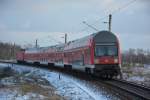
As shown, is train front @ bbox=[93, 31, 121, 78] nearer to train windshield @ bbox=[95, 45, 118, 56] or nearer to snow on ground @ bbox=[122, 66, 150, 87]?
train windshield @ bbox=[95, 45, 118, 56]

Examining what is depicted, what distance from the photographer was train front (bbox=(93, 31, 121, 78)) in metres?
29.8

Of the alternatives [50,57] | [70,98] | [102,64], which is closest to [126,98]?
[70,98]

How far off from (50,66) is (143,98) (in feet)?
136

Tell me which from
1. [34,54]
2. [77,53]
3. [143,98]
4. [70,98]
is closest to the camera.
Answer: [143,98]

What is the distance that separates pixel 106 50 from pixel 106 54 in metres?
0.37

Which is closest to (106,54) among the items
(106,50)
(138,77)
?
(106,50)

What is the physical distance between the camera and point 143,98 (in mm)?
17625

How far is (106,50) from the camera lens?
30438mm

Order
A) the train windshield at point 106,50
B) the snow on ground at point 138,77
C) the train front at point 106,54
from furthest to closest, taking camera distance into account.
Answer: the train windshield at point 106,50, the snow on ground at point 138,77, the train front at point 106,54

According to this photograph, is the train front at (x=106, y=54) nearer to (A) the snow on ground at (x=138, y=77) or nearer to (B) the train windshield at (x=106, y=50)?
(B) the train windshield at (x=106, y=50)

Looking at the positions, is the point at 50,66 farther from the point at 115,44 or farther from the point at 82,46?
the point at 115,44

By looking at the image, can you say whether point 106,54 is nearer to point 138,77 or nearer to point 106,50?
point 106,50

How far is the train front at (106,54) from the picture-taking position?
97.9 ft

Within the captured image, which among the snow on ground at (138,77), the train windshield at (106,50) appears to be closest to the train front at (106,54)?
the train windshield at (106,50)
